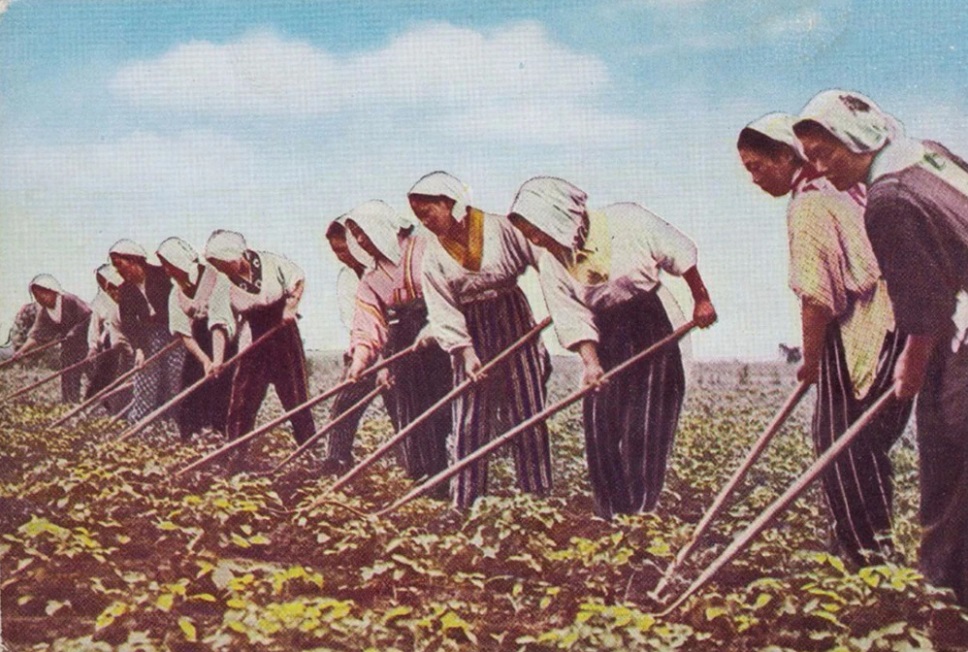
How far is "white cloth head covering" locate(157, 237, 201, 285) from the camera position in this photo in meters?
6.12

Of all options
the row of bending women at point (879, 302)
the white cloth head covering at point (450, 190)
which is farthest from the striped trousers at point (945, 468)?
the white cloth head covering at point (450, 190)

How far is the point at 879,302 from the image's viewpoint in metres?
4.84

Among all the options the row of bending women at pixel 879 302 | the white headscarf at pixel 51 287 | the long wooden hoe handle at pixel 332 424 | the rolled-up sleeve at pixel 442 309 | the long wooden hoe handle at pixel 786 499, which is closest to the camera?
the row of bending women at pixel 879 302

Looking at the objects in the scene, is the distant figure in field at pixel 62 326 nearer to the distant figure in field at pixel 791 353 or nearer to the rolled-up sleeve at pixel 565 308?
the rolled-up sleeve at pixel 565 308

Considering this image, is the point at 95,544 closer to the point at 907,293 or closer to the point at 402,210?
the point at 402,210

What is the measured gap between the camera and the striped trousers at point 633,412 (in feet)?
17.4

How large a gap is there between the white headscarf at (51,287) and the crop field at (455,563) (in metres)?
0.85

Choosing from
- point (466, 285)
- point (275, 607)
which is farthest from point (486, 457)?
point (275, 607)

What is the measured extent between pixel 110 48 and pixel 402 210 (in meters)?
1.70

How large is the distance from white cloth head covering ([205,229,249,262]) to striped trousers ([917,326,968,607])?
3342 millimetres

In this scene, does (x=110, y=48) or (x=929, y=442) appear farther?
(x=110, y=48)

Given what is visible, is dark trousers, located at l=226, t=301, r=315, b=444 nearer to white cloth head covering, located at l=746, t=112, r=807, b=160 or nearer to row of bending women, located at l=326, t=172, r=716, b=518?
row of bending women, located at l=326, t=172, r=716, b=518

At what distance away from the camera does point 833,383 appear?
4.95 m

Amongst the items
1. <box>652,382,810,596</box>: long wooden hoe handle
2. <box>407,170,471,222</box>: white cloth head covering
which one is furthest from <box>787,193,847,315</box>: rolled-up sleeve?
<box>407,170,471,222</box>: white cloth head covering
